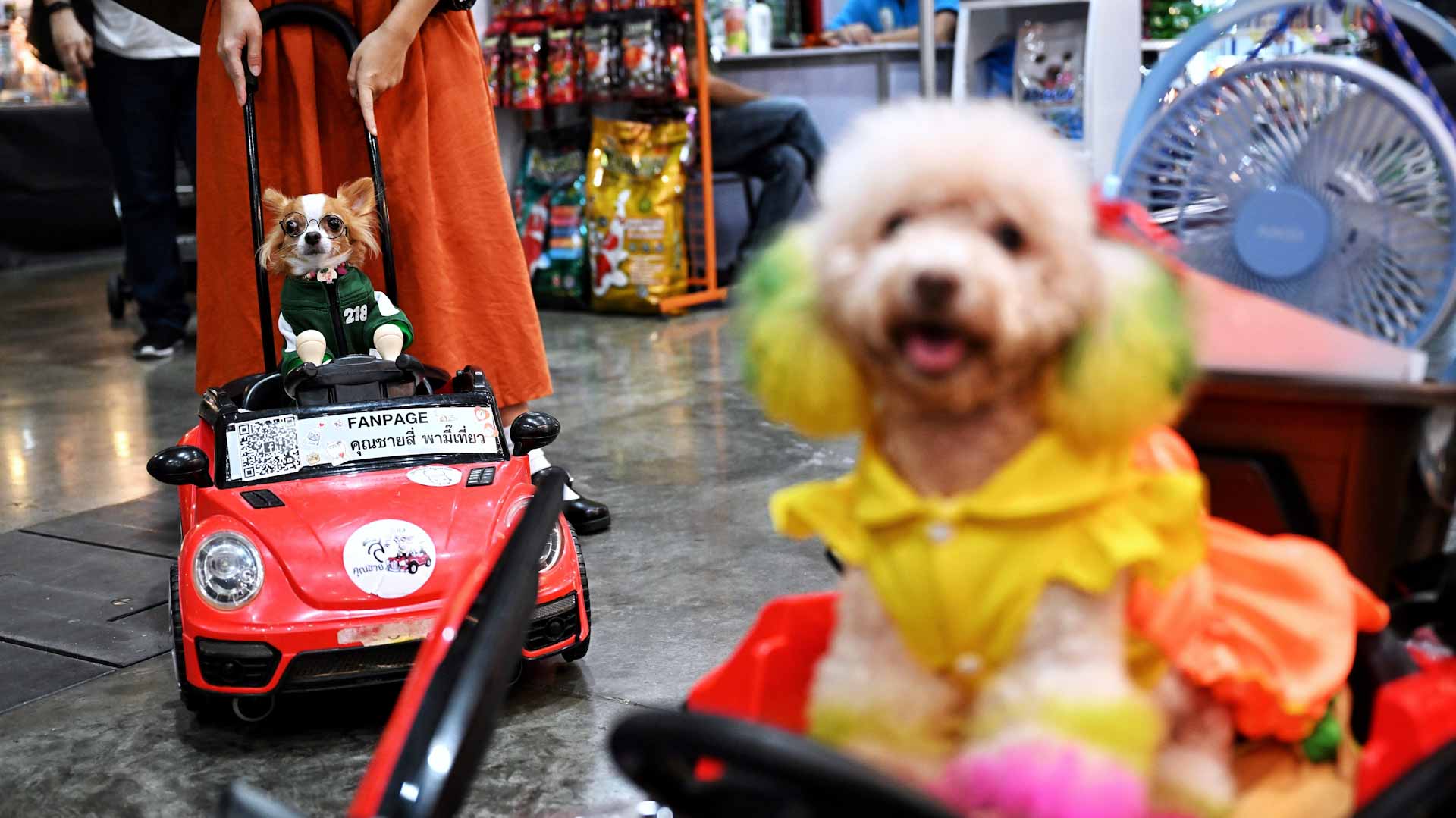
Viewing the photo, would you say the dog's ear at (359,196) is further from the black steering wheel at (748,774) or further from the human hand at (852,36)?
the human hand at (852,36)

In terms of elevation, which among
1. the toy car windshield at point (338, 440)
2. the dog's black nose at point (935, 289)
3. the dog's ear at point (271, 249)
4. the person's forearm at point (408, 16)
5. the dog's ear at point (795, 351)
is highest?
the person's forearm at point (408, 16)

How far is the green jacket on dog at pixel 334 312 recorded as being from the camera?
2113 mm

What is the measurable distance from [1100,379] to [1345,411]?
41 cm

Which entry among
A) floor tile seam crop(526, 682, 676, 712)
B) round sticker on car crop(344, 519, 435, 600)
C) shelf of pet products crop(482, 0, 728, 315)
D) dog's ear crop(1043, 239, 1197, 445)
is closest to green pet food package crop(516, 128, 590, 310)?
shelf of pet products crop(482, 0, 728, 315)

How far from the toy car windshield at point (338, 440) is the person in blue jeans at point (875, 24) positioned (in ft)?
13.0

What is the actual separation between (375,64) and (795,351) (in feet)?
4.91

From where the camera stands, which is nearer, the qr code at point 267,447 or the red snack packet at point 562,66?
the qr code at point 267,447

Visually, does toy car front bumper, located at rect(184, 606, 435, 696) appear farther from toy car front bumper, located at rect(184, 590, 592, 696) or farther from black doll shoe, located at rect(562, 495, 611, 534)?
black doll shoe, located at rect(562, 495, 611, 534)

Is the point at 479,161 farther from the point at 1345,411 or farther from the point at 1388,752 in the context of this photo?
the point at 1388,752

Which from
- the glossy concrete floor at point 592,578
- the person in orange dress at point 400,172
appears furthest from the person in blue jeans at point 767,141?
the person in orange dress at point 400,172

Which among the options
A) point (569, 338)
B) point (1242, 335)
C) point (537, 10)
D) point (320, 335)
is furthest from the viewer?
point (537, 10)

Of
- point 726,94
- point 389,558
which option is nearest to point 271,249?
point 389,558

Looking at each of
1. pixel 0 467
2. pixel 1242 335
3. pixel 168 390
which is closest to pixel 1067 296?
pixel 1242 335

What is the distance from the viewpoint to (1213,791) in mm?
931
